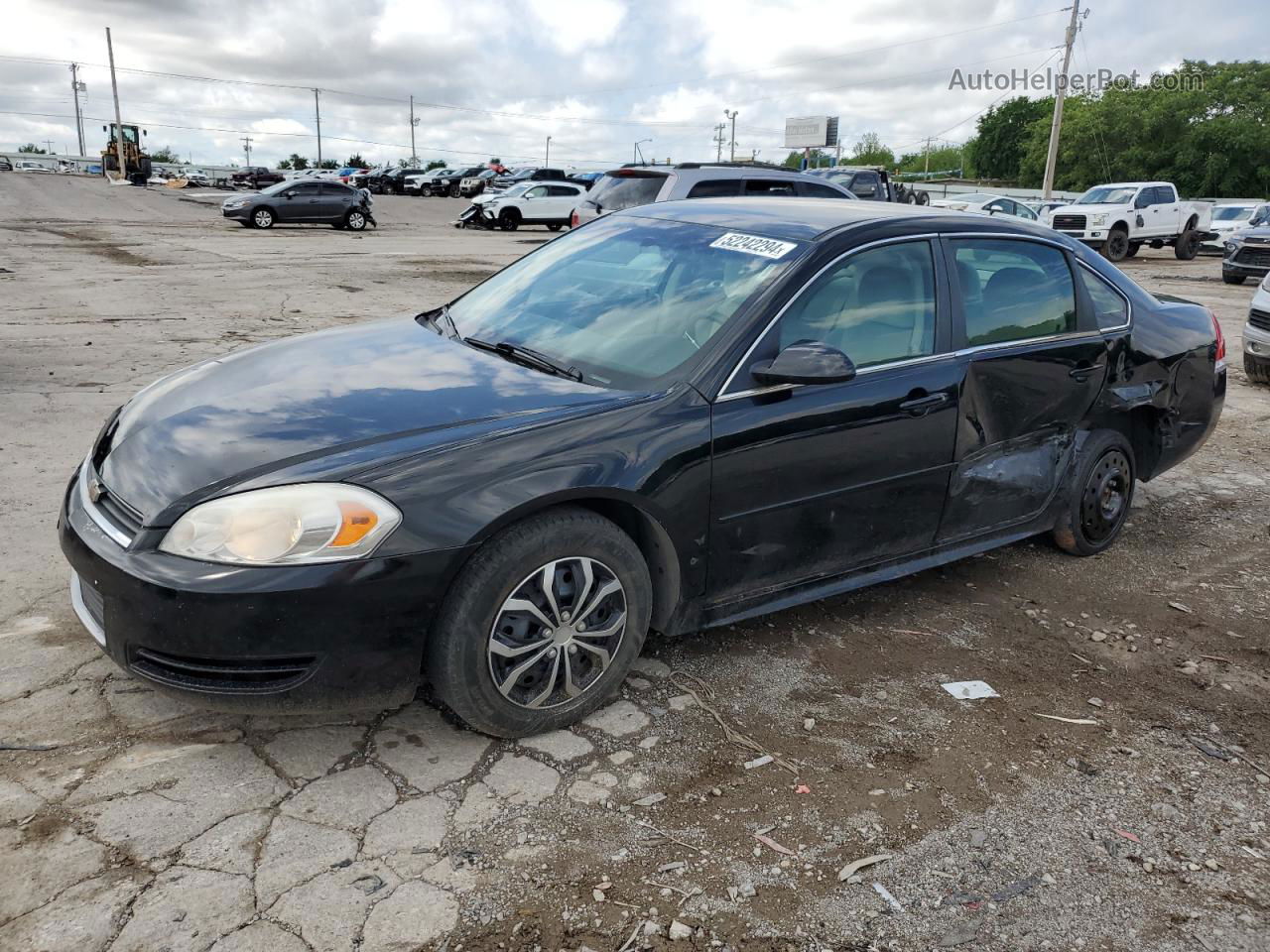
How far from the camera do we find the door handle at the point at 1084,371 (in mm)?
4355

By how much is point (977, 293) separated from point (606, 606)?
2.11 metres

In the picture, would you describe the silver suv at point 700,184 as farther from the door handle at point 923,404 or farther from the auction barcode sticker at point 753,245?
the door handle at point 923,404

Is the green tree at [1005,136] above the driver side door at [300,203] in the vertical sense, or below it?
above

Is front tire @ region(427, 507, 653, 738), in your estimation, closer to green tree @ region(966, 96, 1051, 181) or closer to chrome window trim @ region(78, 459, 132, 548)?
chrome window trim @ region(78, 459, 132, 548)

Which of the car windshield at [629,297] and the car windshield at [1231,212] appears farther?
the car windshield at [1231,212]

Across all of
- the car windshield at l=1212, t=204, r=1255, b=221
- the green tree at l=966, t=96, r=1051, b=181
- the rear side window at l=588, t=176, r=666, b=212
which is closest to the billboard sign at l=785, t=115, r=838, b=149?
the green tree at l=966, t=96, r=1051, b=181

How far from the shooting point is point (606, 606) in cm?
307

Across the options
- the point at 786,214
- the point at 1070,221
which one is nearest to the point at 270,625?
the point at 786,214

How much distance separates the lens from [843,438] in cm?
350

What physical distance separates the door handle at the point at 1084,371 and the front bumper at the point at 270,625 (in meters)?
3.00

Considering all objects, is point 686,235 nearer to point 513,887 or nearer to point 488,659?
point 488,659

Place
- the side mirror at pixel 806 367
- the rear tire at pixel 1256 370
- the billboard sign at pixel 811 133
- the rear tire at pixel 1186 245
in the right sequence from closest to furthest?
the side mirror at pixel 806 367
the rear tire at pixel 1256 370
the rear tire at pixel 1186 245
the billboard sign at pixel 811 133

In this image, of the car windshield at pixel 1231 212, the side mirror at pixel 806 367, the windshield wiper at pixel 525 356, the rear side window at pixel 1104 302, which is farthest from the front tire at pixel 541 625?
the car windshield at pixel 1231 212

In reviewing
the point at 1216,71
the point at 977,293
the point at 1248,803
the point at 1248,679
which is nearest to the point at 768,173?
the point at 977,293
